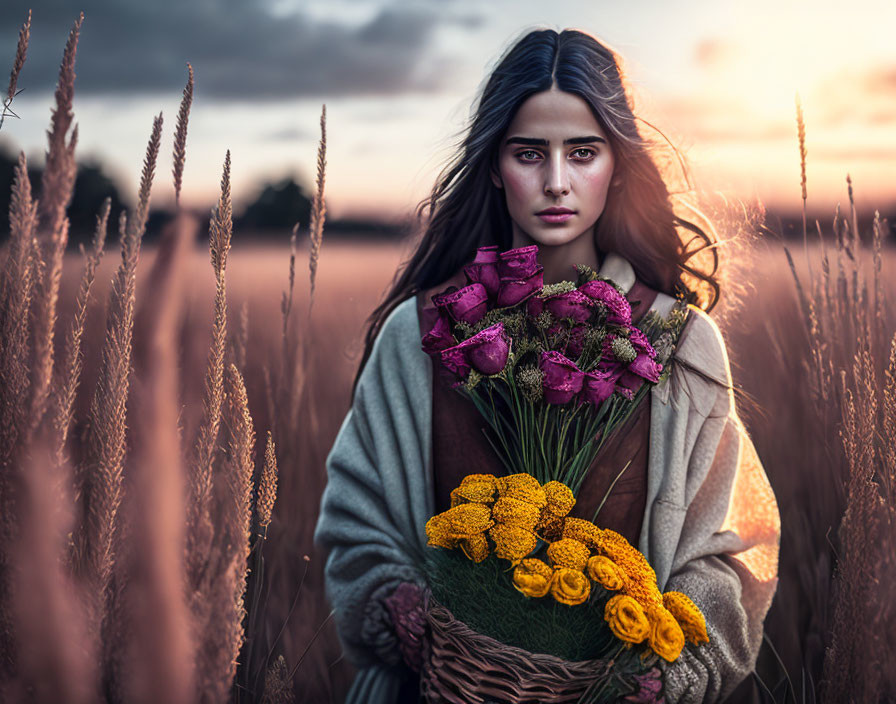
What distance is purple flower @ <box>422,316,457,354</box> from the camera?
1451 mm

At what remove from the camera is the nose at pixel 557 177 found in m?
1.54

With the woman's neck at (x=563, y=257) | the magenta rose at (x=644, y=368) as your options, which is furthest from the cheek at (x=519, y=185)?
the magenta rose at (x=644, y=368)

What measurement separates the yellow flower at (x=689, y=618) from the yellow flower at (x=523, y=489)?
289mm

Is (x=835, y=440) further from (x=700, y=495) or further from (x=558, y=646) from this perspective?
(x=558, y=646)

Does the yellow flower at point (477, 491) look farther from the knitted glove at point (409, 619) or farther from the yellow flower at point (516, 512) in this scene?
the knitted glove at point (409, 619)

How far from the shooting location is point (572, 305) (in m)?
1.36

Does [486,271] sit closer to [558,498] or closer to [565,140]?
[565,140]

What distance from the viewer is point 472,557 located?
1.25m

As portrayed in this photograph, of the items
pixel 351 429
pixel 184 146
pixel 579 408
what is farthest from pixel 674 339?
pixel 184 146

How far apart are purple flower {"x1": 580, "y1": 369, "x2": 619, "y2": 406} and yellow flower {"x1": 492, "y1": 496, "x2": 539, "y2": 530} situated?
0.76 feet

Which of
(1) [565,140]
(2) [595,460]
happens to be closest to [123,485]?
(2) [595,460]

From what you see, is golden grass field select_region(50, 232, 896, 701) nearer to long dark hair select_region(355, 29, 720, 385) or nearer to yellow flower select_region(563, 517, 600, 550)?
long dark hair select_region(355, 29, 720, 385)

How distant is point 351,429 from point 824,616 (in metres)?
1.33

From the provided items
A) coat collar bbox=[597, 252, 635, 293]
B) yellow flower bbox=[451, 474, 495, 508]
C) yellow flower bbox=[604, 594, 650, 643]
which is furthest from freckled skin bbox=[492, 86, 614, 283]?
yellow flower bbox=[604, 594, 650, 643]
